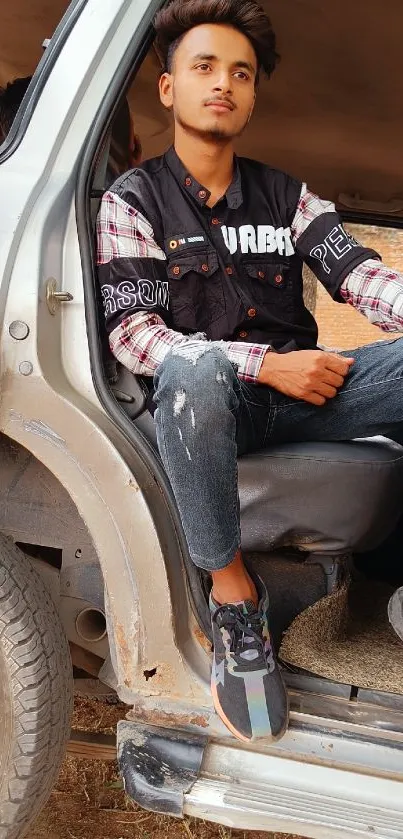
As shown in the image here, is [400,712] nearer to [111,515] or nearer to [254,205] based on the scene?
[111,515]

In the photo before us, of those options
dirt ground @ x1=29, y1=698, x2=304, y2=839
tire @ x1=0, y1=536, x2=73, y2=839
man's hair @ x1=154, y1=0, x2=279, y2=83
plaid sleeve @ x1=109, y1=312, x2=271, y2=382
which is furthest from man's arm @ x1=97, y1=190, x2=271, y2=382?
dirt ground @ x1=29, y1=698, x2=304, y2=839

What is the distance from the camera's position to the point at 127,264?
4.88ft

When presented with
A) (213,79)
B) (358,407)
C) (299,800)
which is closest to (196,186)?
(213,79)

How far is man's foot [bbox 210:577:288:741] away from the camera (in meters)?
1.28

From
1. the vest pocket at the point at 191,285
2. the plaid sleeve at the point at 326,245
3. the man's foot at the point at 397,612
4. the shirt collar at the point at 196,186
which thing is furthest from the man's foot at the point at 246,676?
the shirt collar at the point at 196,186

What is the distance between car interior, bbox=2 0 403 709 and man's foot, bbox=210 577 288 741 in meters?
0.07

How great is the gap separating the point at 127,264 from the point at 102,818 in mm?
1368

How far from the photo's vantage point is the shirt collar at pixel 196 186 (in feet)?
5.39

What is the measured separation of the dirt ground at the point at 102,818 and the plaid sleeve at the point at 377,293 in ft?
4.17

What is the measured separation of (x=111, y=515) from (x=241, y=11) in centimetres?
106

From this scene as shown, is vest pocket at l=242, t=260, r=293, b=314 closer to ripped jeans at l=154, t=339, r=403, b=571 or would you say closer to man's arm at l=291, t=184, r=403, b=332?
man's arm at l=291, t=184, r=403, b=332

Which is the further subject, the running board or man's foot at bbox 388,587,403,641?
man's foot at bbox 388,587,403,641

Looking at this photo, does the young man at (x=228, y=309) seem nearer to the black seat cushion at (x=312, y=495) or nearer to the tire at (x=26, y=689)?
the black seat cushion at (x=312, y=495)

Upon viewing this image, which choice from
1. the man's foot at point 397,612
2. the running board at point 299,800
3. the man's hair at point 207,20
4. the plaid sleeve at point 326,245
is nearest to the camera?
the running board at point 299,800
